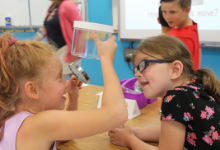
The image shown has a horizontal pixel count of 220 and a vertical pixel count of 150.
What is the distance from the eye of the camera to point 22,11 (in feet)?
12.3

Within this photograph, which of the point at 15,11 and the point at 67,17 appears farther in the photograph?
the point at 15,11

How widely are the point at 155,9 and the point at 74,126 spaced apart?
7.05ft

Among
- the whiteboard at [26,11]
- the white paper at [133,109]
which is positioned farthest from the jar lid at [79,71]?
the whiteboard at [26,11]

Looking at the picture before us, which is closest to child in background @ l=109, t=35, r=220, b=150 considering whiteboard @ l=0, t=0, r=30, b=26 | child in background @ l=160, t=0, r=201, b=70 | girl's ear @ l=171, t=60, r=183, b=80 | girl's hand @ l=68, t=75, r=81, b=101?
girl's ear @ l=171, t=60, r=183, b=80

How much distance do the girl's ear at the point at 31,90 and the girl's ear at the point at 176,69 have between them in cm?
53

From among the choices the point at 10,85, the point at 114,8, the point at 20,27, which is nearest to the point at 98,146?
the point at 10,85

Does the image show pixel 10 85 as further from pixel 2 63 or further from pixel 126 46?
pixel 126 46

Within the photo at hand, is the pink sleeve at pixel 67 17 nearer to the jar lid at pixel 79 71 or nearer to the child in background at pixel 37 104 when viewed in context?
the jar lid at pixel 79 71

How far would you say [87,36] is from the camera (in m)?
0.90

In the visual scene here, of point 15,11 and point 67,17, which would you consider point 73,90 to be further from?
point 15,11

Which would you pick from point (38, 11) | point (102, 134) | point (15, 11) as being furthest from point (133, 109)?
point (15, 11)

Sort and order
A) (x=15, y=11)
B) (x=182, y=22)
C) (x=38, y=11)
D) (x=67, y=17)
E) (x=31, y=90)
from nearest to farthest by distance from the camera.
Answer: (x=31, y=90) → (x=182, y=22) → (x=67, y=17) → (x=38, y=11) → (x=15, y=11)

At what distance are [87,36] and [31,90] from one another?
0.34 m

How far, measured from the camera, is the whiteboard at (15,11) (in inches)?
146
